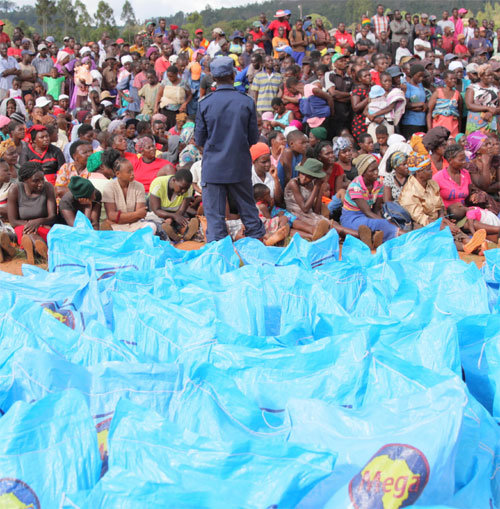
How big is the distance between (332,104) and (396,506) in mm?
7080

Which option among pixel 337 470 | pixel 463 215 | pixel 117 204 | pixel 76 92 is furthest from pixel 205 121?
pixel 76 92

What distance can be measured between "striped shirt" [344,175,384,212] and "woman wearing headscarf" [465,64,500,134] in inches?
116

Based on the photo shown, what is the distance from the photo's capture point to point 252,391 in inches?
80.1

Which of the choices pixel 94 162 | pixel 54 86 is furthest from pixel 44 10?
pixel 94 162

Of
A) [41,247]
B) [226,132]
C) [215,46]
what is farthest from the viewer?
[215,46]

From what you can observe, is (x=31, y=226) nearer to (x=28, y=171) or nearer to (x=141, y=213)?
(x=28, y=171)

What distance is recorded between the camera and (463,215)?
587cm

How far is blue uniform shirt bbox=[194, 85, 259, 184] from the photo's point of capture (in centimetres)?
447

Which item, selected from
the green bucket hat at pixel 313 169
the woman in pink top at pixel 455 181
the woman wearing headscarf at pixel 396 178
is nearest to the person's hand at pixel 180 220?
the green bucket hat at pixel 313 169

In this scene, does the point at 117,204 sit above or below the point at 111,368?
below

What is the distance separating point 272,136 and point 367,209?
1.72m

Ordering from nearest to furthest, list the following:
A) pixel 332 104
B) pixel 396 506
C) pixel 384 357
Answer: pixel 396 506 → pixel 384 357 → pixel 332 104

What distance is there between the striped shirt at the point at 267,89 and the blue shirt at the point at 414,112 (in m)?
1.80

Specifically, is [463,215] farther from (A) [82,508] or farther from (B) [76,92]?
(B) [76,92]
